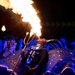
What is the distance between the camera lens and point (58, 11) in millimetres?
25781

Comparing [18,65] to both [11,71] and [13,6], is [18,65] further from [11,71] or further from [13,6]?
[13,6]

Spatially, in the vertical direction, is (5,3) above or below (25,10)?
above

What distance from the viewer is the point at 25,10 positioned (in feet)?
23.4

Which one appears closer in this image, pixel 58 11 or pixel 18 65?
pixel 18 65

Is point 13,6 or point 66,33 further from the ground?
point 13,6

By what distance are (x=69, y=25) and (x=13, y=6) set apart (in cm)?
1740

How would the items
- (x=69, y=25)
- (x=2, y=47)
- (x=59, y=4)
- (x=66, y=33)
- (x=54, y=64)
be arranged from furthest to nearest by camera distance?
(x=59, y=4), (x=69, y=25), (x=66, y=33), (x=2, y=47), (x=54, y=64)

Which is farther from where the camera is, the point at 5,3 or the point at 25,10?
the point at 25,10

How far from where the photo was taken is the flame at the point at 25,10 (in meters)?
7.00

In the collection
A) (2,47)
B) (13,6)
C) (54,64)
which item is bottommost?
(2,47)

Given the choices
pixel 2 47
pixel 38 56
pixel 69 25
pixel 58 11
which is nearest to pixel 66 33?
pixel 69 25

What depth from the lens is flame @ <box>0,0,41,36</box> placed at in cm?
700

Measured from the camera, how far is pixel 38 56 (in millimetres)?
7328

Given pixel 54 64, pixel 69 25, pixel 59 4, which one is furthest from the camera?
pixel 59 4
